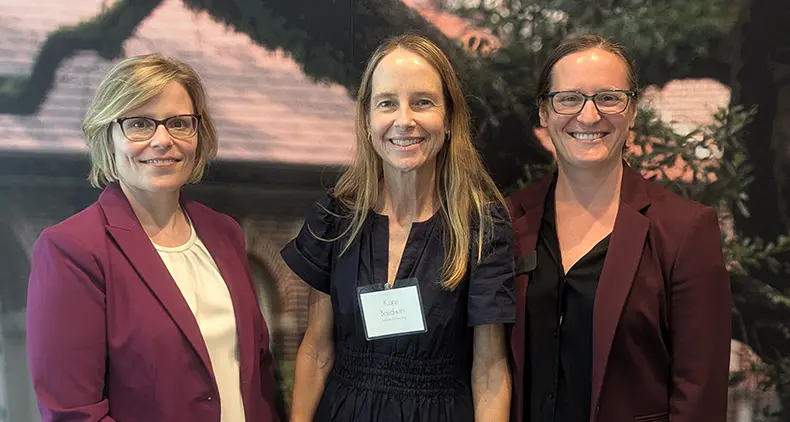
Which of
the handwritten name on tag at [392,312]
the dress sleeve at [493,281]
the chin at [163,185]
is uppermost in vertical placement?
the chin at [163,185]

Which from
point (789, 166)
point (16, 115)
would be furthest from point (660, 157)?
point (16, 115)

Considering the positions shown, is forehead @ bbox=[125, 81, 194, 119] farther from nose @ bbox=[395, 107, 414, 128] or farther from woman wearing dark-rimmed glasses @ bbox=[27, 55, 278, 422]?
nose @ bbox=[395, 107, 414, 128]

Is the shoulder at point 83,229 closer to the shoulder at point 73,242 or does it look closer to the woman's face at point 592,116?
the shoulder at point 73,242

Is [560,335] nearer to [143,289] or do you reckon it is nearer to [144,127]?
[143,289]

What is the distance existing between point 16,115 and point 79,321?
3.49 ft

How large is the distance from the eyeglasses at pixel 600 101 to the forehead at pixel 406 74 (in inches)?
13.8

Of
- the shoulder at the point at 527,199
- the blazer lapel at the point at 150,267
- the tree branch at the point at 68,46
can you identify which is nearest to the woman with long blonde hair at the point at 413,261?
the shoulder at the point at 527,199

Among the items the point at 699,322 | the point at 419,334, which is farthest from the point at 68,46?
the point at 699,322

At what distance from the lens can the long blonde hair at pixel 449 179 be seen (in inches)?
65.7

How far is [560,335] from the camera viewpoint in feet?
5.58

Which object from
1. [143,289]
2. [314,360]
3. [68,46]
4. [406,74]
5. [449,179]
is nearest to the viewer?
[143,289]

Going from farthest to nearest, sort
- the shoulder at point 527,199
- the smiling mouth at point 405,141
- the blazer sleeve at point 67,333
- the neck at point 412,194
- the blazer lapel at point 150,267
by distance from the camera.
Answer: the shoulder at point 527,199 < the neck at point 412,194 < the smiling mouth at point 405,141 < the blazer lapel at point 150,267 < the blazer sleeve at point 67,333

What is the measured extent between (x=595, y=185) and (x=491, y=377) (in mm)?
611

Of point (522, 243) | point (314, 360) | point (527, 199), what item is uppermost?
point (527, 199)
